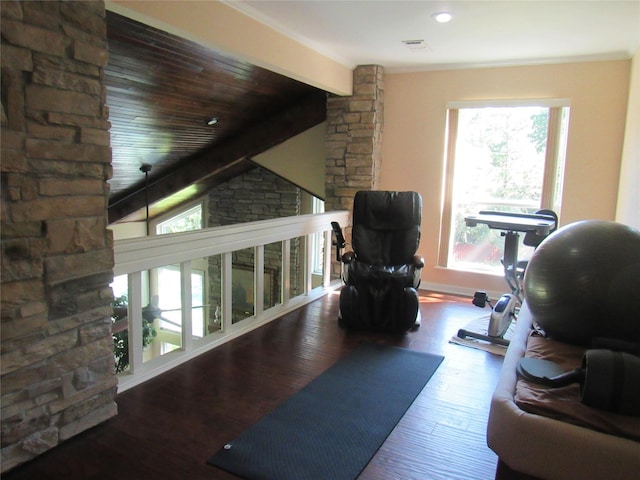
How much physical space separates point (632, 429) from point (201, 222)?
7.06 metres

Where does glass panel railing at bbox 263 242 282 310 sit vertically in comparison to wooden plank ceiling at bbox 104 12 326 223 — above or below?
below

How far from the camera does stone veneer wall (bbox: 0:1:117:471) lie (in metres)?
1.84

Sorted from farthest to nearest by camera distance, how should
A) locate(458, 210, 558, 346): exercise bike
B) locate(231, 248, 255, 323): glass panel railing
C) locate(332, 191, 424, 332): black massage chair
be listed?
locate(231, 248, 255, 323): glass panel railing → locate(332, 191, 424, 332): black massage chair → locate(458, 210, 558, 346): exercise bike

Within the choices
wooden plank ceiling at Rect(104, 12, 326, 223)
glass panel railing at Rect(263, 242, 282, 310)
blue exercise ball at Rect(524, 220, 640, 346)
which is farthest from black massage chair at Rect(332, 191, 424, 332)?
→ glass panel railing at Rect(263, 242, 282, 310)

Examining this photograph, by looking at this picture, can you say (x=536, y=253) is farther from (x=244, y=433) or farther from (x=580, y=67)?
(x=580, y=67)

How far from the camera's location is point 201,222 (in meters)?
7.76

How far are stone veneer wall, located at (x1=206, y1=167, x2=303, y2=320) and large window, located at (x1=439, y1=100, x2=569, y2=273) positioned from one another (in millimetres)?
2561

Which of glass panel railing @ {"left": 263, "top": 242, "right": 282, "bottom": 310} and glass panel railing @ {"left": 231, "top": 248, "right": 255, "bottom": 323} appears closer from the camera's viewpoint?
glass panel railing @ {"left": 263, "top": 242, "right": 282, "bottom": 310}

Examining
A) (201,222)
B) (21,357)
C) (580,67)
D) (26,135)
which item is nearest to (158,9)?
(26,135)

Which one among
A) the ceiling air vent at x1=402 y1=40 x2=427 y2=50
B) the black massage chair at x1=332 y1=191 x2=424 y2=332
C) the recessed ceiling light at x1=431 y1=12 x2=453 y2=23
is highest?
the ceiling air vent at x1=402 y1=40 x2=427 y2=50

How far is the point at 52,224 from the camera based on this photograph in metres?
1.99

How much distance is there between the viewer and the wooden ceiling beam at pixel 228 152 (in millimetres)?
5570

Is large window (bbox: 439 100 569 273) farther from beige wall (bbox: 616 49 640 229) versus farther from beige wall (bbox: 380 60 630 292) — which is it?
beige wall (bbox: 616 49 640 229)

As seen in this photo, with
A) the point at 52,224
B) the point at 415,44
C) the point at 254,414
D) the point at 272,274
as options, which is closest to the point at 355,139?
the point at 415,44
